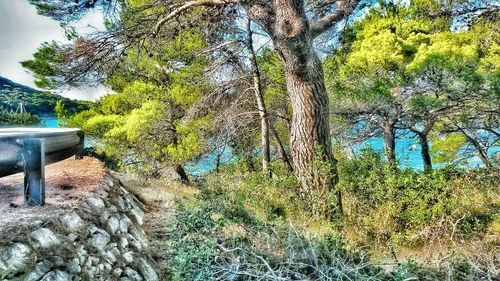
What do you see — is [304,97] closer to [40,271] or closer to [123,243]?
[123,243]

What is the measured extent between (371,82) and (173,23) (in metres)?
5.40

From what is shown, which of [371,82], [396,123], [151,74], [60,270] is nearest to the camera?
[60,270]

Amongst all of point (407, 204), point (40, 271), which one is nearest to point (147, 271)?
point (40, 271)

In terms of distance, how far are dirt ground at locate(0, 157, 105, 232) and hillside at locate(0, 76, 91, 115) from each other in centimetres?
714

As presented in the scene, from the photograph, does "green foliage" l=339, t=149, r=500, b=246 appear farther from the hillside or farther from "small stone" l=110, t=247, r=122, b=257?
the hillside

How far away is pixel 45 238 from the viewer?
2895 mm

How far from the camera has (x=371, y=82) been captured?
9875 mm

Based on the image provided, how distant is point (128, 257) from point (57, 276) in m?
1.00

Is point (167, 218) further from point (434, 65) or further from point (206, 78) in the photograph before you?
point (434, 65)

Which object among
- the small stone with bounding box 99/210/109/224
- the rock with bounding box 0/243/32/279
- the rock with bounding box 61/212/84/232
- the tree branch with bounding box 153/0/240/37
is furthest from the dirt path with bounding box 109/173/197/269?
the tree branch with bounding box 153/0/240/37

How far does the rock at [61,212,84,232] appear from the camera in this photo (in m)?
3.26

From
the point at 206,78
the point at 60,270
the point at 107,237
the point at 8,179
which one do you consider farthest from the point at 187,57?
the point at 60,270

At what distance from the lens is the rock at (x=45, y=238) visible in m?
2.82

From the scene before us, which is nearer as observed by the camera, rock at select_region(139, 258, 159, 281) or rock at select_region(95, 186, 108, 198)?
rock at select_region(139, 258, 159, 281)
